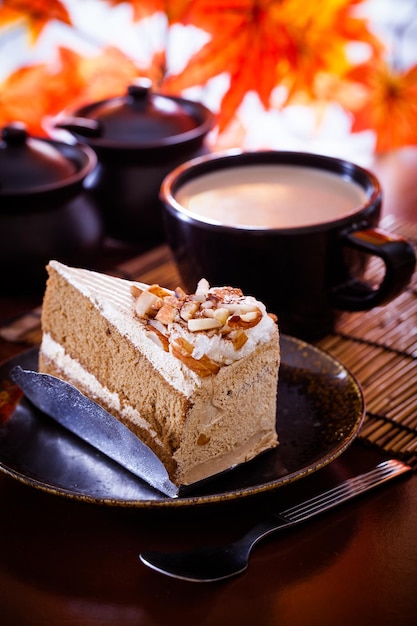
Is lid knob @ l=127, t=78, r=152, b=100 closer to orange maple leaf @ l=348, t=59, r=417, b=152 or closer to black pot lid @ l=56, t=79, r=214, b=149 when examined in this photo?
black pot lid @ l=56, t=79, r=214, b=149

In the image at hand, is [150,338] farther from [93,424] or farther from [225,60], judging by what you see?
[225,60]

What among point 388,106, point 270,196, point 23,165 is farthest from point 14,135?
point 388,106

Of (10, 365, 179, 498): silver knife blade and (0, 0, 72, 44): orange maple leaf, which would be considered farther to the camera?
(0, 0, 72, 44): orange maple leaf

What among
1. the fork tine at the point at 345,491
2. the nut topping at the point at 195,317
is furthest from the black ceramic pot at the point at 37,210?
the fork tine at the point at 345,491

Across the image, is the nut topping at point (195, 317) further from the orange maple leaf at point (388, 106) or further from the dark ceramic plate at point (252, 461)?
the orange maple leaf at point (388, 106)

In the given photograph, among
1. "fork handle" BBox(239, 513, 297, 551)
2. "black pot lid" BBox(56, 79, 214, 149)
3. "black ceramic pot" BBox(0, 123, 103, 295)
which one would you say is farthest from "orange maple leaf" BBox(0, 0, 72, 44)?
"fork handle" BBox(239, 513, 297, 551)

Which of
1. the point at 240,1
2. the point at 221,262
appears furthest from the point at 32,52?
the point at 221,262
